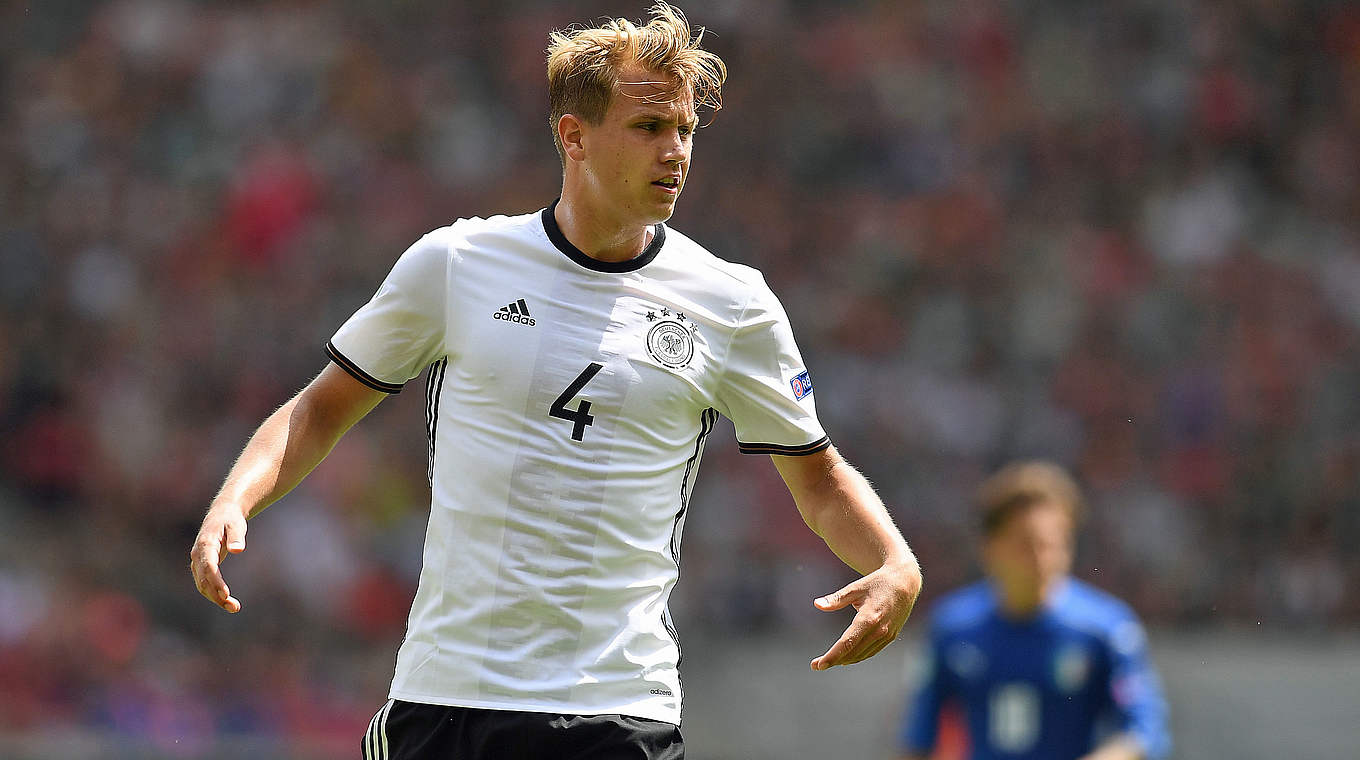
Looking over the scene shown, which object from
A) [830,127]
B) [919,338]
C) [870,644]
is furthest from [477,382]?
[830,127]

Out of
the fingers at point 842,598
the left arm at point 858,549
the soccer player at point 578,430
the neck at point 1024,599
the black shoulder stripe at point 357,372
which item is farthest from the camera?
the neck at point 1024,599

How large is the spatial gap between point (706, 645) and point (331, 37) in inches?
291

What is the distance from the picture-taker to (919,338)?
12.7 m

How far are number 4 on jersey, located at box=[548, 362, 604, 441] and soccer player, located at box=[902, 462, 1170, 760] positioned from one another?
9.99ft

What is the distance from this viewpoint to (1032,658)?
646 centimetres

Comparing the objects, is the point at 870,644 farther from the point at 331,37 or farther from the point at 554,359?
the point at 331,37

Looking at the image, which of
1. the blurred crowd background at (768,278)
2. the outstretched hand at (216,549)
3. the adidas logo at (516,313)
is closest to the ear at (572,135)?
the adidas logo at (516,313)

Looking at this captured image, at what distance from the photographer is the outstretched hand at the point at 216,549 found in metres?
3.51

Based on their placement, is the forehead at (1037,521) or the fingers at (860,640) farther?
the forehead at (1037,521)

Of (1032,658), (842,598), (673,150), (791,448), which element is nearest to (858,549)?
(791,448)

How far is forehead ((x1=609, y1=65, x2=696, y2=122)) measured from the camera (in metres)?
3.88

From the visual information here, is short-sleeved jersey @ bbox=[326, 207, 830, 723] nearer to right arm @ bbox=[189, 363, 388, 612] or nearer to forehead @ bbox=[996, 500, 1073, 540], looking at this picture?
right arm @ bbox=[189, 363, 388, 612]

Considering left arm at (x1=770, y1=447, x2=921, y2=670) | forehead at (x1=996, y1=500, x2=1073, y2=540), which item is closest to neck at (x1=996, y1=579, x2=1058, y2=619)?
forehead at (x1=996, y1=500, x2=1073, y2=540)

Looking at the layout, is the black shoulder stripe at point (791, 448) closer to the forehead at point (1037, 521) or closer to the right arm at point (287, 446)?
the right arm at point (287, 446)
